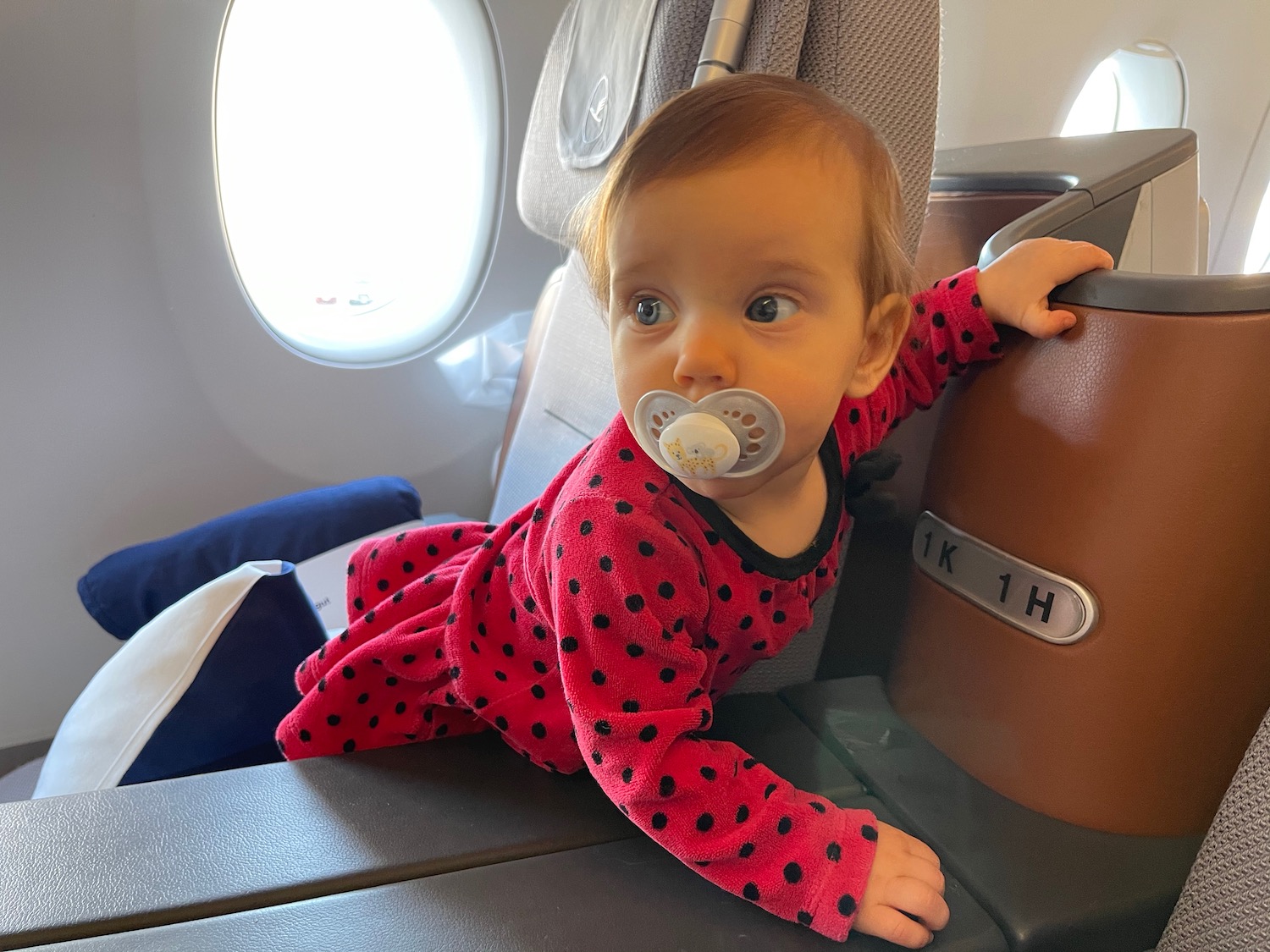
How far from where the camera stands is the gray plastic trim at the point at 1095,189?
55cm

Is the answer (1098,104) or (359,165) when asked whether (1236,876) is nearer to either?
(359,165)

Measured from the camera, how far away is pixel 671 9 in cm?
85

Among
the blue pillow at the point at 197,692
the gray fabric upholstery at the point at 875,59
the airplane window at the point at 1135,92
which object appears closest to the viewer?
the gray fabric upholstery at the point at 875,59

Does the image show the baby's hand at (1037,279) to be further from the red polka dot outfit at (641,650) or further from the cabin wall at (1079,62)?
the cabin wall at (1079,62)

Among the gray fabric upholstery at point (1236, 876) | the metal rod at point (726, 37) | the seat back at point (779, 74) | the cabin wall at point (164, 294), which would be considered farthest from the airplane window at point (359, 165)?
the gray fabric upholstery at point (1236, 876)

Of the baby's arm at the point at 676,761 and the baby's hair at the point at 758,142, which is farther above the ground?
the baby's hair at the point at 758,142

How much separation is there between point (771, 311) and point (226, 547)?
3.17 ft

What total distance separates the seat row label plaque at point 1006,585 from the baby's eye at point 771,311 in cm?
28

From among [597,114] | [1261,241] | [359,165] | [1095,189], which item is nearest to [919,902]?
[1095,189]

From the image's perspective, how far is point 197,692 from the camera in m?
0.86

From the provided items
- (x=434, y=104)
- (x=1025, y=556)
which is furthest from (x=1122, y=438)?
(x=434, y=104)

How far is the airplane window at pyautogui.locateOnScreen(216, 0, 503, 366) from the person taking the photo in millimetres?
1450

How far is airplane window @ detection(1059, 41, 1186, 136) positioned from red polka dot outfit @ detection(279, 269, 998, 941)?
1273 mm

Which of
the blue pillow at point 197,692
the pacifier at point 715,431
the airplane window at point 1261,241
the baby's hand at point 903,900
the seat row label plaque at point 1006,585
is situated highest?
the airplane window at point 1261,241
